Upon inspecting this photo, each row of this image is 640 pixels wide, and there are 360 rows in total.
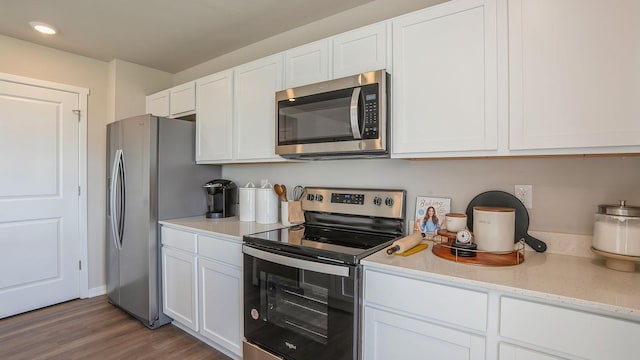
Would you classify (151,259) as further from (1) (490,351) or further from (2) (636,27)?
(2) (636,27)

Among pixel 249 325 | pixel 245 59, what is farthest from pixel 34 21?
pixel 249 325

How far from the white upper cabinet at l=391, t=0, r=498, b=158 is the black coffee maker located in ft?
5.25

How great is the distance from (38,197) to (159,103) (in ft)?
4.39

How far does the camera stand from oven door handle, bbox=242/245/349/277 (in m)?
1.46

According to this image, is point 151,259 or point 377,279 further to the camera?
point 151,259

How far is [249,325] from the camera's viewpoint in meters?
1.86

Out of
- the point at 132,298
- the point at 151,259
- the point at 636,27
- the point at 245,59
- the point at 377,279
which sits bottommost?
the point at 132,298

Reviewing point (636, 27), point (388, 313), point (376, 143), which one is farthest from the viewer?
point (376, 143)

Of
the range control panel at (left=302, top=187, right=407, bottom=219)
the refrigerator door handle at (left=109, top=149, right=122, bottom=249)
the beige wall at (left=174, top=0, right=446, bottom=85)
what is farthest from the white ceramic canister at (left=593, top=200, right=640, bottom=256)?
the refrigerator door handle at (left=109, top=149, right=122, bottom=249)

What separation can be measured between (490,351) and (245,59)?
2.78 m

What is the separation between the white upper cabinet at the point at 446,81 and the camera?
143 centimetres

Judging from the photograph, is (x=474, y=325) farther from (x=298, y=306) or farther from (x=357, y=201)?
(x=357, y=201)

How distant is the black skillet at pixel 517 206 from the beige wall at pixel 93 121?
342cm

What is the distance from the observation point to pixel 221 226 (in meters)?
2.32
